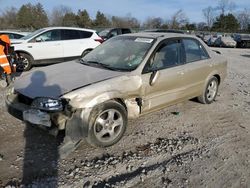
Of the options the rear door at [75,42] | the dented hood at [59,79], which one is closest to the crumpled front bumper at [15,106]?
the dented hood at [59,79]

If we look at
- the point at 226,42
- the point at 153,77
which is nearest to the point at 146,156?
the point at 153,77

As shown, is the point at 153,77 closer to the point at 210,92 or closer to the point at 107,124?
the point at 107,124

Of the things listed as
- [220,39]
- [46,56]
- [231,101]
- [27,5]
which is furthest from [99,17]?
[231,101]

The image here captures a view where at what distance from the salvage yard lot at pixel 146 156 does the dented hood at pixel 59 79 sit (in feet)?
2.66

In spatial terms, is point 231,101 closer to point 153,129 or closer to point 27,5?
point 153,129

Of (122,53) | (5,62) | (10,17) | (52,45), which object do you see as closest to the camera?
(122,53)

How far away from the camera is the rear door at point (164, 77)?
15.7ft

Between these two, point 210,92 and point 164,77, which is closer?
point 164,77

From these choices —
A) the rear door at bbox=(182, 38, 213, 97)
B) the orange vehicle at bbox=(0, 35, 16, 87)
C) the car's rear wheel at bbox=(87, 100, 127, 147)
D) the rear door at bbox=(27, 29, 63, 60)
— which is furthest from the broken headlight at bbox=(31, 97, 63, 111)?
the rear door at bbox=(27, 29, 63, 60)

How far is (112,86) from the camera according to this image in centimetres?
421

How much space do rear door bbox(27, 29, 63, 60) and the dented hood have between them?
20.8ft

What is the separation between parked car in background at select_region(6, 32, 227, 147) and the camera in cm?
390

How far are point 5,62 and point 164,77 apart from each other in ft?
15.6

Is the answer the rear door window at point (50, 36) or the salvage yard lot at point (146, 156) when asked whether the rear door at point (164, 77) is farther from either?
the rear door window at point (50, 36)
